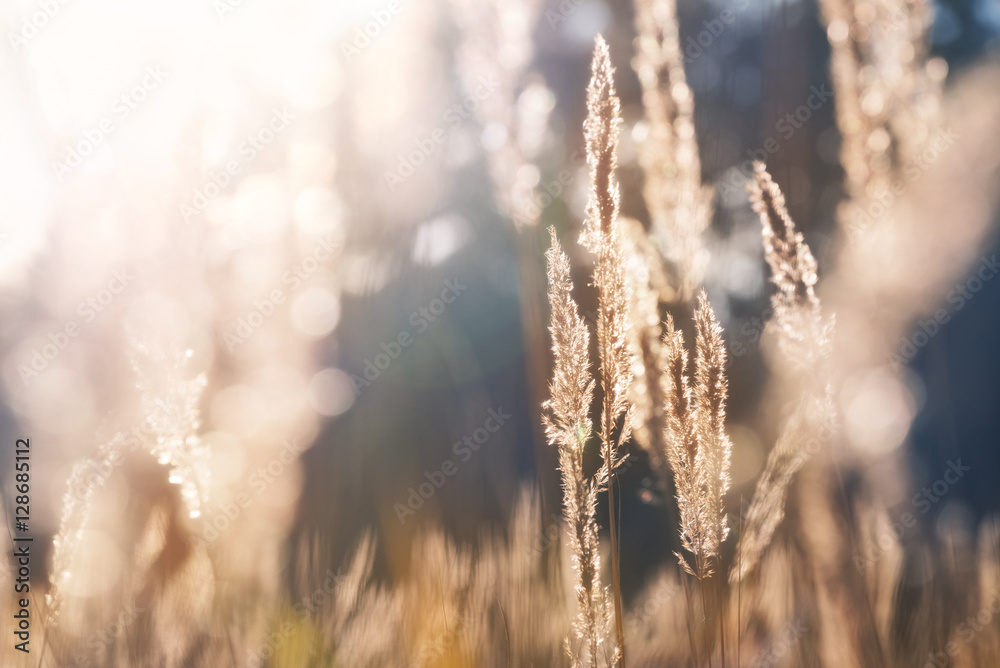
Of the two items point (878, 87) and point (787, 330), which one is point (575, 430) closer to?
point (787, 330)

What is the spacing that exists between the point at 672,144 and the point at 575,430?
2.95 ft

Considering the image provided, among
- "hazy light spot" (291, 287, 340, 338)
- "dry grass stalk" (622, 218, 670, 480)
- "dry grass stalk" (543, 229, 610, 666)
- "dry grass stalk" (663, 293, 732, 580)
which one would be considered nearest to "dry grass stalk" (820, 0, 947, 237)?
"dry grass stalk" (622, 218, 670, 480)

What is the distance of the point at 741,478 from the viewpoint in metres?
3.58

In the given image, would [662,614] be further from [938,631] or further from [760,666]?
[938,631]

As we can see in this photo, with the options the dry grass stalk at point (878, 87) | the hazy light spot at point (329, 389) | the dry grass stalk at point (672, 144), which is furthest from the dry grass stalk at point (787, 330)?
the hazy light spot at point (329, 389)

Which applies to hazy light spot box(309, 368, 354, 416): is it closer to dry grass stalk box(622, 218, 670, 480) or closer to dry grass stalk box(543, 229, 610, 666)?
dry grass stalk box(622, 218, 670, 480)

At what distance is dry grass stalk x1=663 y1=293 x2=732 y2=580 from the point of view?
45.0 inches

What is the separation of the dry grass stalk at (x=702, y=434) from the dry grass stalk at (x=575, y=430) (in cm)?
18

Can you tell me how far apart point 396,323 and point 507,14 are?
160 centimetres

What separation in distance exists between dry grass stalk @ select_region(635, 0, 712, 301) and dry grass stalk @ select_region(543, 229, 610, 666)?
496 mm

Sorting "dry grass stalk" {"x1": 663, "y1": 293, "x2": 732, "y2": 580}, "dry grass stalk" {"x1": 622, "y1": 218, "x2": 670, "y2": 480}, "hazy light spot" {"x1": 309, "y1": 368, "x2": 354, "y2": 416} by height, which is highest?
"hazy light spot" {"x1": 309, "y1": 368, "x2": 354, "y2": 416}

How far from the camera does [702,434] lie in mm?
1152

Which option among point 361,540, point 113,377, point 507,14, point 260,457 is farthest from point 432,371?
point 507,14

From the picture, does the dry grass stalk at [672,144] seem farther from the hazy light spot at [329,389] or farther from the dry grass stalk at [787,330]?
the hazy light spot at [329,389]
